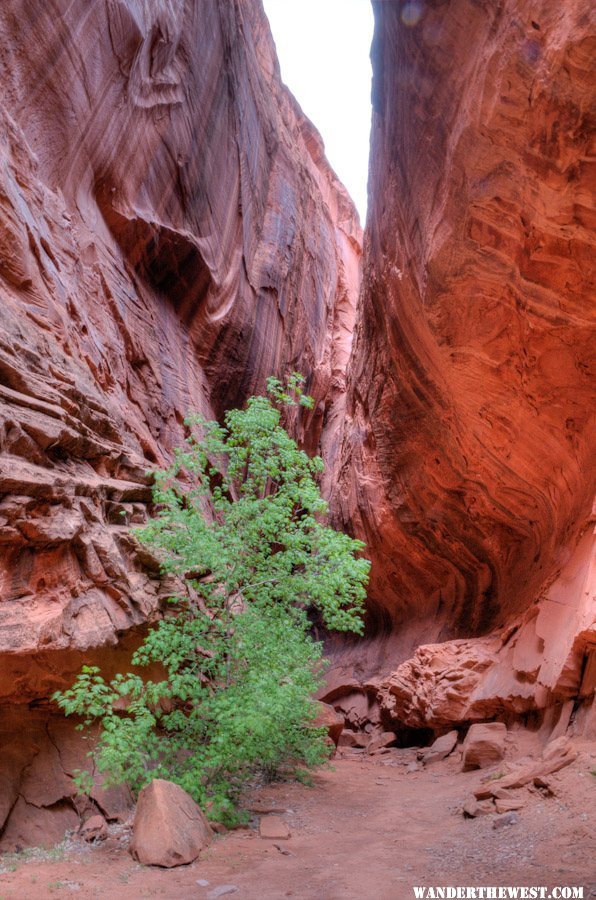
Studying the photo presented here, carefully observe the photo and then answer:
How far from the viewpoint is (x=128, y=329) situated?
1391 centimetres

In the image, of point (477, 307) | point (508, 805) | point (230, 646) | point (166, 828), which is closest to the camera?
point (166, 828)

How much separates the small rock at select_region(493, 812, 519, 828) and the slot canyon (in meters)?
0.98

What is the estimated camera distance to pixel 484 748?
390 inches

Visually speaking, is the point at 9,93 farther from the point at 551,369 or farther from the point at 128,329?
the point at 551,369

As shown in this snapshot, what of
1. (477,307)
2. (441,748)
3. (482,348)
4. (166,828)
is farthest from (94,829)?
(482,348)

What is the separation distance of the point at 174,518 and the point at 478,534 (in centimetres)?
838

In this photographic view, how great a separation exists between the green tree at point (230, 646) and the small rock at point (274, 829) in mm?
445

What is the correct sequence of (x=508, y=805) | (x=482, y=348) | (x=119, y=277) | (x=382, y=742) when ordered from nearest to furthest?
(x=508, y=805) < (x=482, y=348) < (x=119, y=277) < (x=382, y=742)

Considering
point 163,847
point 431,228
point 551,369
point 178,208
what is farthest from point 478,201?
point 178,208

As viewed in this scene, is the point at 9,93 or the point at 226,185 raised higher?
the point at 226,185

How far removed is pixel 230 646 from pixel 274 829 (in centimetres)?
226

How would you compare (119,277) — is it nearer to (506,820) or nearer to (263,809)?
(263,809)

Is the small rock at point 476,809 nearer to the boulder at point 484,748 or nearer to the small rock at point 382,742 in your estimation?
the boulder at point 484,748

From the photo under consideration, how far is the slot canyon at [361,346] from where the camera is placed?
6.79 meters
